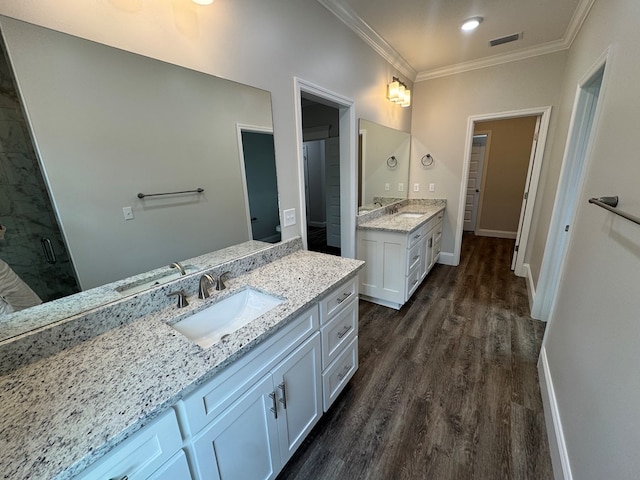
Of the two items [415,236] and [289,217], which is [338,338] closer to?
[289,217]

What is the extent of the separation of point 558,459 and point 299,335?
138 cm

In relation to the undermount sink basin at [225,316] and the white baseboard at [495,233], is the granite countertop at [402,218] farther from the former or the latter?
the white baseboard at [495,233]

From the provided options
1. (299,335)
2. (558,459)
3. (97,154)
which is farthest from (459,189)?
(97,154)

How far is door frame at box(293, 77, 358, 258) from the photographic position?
1850 mm

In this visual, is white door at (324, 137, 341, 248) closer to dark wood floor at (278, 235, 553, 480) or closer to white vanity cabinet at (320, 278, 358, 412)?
dark wood floor at (278, 235, 553, 480)

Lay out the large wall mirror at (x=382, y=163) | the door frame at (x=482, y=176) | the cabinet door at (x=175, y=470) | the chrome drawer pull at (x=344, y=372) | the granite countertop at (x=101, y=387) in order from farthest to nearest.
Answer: the door frame at (x=482, y=176) → the large wall mirror at (x=382, y=163) → the chrome drawer pull at (x=344, y=372) → the cabinet door at (x=175, y=470) → the granite countertop at (x=101, y=387)

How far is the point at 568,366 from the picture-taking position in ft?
4.49

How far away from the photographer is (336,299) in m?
1.48

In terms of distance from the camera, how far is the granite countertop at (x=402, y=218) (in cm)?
265

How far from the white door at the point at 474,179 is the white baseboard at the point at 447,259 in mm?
1874

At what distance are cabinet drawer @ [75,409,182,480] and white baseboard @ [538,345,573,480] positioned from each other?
1620 millimetres

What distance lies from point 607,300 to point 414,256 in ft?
5.82

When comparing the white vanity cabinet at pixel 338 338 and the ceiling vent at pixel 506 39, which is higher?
→ the ceiling vent at pixel 506 39

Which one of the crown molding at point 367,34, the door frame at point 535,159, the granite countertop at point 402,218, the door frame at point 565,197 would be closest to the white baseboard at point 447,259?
the door frame at point 535,159
